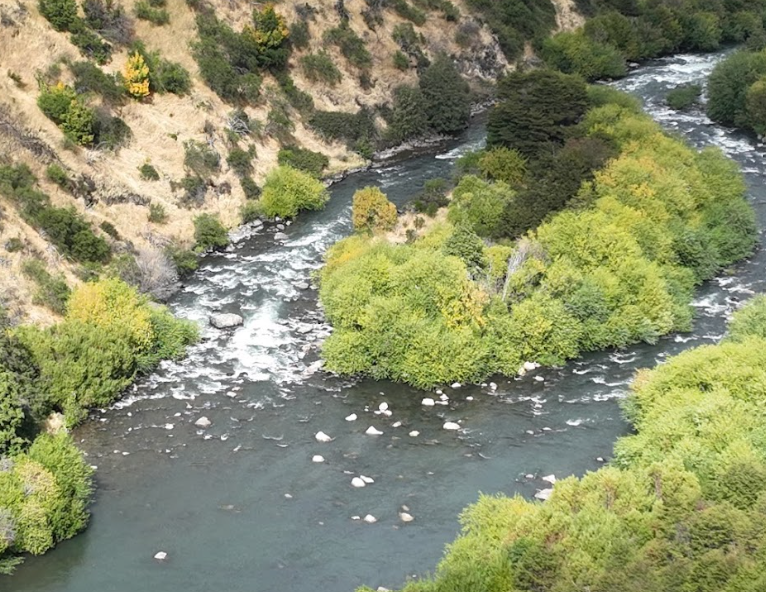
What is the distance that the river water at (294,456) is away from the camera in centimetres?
4188

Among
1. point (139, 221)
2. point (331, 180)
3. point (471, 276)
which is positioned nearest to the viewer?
point (471, 276)

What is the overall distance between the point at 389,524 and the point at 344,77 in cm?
6169

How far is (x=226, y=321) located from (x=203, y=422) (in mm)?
10953

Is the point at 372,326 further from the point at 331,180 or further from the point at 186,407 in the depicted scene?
the point at 331,180

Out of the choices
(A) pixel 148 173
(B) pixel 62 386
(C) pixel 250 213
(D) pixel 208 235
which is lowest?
(B) pixel 62 386

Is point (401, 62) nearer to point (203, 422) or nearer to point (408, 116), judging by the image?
point (408, 116)

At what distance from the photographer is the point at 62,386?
52.6 meters

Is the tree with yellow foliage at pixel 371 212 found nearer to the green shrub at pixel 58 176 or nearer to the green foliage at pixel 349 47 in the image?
the green shrub at pixel 58 176

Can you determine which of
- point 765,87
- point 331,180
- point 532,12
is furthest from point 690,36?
point 331,180

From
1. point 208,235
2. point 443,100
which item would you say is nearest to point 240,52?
point 443,100

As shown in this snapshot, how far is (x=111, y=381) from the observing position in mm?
54219

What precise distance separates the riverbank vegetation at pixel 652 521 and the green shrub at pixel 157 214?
130 ft

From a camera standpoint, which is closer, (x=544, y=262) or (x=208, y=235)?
(x=544, y=262)

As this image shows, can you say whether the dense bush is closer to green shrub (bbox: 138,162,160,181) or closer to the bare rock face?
green shrub (bbox: 138,162,160,181)
